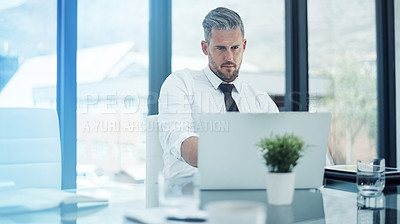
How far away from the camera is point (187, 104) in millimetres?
2143

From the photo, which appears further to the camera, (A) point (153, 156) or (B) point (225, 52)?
(B) point (225, 52)

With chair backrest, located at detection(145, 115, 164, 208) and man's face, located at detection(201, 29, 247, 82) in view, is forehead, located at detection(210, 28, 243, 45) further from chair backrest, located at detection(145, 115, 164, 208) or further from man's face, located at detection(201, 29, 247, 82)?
chair backrest, located at detection(145, 115, 164, 208)

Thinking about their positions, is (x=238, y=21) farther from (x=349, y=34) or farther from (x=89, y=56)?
(x=349, y=34)

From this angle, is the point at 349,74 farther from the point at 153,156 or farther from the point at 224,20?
the point at 153,156

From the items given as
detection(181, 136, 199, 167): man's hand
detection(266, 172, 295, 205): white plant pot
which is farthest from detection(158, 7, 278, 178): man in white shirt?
detection(266, 172, 295, 205): white plant pot

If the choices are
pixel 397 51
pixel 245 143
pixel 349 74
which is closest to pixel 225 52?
pixel 245 143

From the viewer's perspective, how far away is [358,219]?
3.40 ft

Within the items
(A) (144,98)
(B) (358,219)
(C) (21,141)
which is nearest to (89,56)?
(A) (144,98)

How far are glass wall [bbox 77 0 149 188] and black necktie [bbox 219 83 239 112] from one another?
1.15 m

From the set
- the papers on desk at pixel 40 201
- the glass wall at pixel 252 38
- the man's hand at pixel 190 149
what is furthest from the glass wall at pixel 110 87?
the papers on desk at pixel 40 201

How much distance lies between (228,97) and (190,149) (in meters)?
0.60

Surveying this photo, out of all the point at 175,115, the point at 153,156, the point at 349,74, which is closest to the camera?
the point at 153,156

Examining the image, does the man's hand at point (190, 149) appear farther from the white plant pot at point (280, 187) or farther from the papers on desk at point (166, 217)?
the papers on desk at point (166, 217)

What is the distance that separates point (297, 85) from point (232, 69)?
1.47 m
